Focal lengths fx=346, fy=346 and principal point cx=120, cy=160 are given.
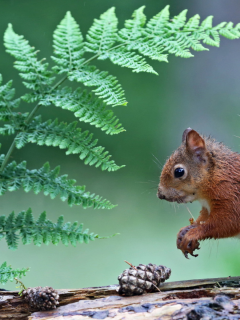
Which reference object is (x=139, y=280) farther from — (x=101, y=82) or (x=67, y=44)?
(x=67, y=44)

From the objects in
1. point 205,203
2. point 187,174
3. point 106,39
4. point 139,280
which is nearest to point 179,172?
point 187,174

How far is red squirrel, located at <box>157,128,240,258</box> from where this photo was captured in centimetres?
115

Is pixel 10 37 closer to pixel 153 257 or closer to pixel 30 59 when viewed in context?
pixel 30 59

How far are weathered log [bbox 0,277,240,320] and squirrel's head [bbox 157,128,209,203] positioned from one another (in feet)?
0.95

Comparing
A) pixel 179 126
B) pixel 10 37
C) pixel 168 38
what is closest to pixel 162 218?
pixel 179 126

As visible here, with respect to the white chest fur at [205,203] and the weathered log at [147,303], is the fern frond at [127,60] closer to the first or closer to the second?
the white chest fur at [205,203]

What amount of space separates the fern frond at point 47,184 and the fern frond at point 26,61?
0.76 feet

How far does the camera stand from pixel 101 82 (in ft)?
3.10

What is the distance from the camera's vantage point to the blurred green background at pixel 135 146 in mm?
2029

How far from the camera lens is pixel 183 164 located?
1203 mm

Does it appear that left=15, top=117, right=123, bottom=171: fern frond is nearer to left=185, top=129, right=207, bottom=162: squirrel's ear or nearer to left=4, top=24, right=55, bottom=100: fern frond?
left=4, top=24, right=55, bottom=100: fern frond

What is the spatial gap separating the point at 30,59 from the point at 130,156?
4.42 ft

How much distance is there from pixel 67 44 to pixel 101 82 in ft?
0.48

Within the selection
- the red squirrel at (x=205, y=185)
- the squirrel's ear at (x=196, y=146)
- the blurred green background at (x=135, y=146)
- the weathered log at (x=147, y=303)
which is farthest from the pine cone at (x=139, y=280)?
the blurred green background at (x=135, y=146)
